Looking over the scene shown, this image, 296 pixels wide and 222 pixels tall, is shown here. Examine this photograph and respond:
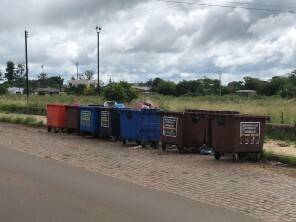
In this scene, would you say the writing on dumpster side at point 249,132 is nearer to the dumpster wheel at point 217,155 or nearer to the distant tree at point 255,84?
the dumpster wheel at point 217,155

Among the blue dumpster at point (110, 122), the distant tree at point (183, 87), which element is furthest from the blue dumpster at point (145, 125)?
the distant tree at point (183, 87)

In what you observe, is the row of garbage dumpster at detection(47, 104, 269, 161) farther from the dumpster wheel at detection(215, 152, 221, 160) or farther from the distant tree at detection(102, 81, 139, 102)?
the distant tree at detection(102, 81, 139, 102)

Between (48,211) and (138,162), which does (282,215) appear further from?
(138,162)

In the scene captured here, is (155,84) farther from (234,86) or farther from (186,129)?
(186,129)

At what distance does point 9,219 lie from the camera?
6.23m

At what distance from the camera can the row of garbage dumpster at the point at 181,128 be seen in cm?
1205

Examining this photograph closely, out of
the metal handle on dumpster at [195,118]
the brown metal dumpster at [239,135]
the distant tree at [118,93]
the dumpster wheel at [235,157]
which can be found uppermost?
the distant tree at [118,93]

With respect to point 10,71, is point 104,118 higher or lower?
lower

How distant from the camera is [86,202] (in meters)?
7.32

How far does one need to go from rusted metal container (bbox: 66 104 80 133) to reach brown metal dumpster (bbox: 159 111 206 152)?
6.62 meters

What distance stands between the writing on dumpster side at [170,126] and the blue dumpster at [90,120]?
4333 mm

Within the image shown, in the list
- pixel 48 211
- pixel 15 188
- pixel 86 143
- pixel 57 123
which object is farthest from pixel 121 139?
pixel 48 211

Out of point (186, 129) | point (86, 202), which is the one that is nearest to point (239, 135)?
point (186, 129)

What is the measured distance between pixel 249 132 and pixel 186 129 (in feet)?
7.17
